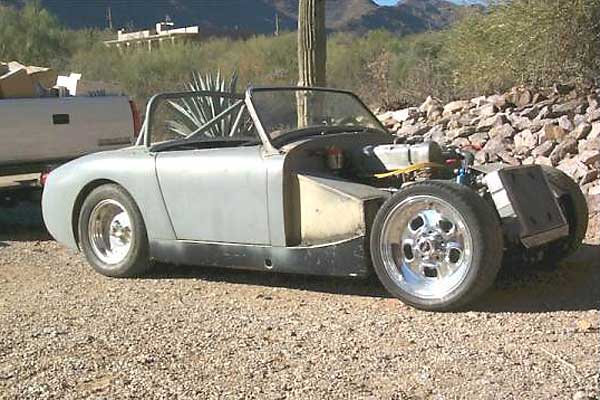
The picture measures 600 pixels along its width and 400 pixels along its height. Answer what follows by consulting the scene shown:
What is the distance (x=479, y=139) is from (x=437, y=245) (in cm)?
545

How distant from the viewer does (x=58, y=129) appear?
897cm

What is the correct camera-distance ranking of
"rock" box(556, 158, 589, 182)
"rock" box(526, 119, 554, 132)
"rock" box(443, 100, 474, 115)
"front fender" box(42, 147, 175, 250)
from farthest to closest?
"rock" box(443, 100, 474, 115) < "rock" box(526, 119, 554, 132) < "rock" box(556, 158, 589, 182) < "front fender" box(42, 147, 175, 250)

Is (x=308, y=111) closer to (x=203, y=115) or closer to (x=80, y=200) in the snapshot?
(x=80, y=200)

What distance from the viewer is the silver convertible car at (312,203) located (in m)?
5.15

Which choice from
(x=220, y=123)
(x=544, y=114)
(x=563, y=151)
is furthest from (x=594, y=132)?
(x=220, y=123)

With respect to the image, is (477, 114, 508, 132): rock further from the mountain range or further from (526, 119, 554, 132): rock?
the mountain range

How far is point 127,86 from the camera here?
82.3ft

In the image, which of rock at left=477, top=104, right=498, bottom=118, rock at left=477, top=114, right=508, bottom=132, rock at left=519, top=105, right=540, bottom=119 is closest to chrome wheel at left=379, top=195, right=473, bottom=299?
rock at left=477, top=114, right=508, bottom=132

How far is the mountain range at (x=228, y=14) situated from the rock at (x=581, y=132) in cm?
4714

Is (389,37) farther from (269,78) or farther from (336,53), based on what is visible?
(269,78)

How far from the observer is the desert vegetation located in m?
11.0

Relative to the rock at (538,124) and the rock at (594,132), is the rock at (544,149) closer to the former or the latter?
the rock at (594,132)

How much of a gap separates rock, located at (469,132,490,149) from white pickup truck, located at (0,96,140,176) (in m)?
3.79

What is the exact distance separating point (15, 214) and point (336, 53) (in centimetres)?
1749
